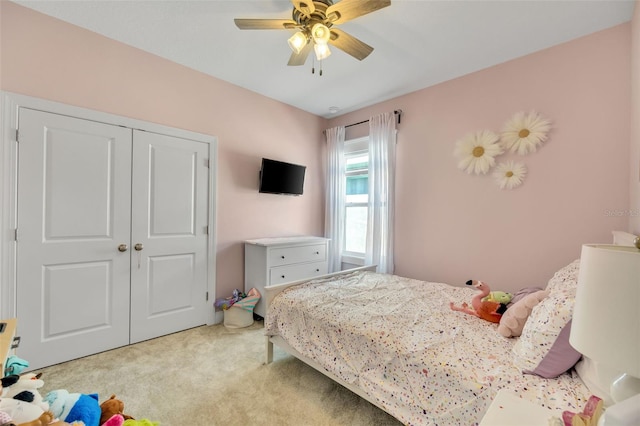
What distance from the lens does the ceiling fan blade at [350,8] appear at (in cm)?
156

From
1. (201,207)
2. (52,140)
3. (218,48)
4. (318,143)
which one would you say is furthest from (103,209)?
(318,143)

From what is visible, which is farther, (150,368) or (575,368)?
(150,368)

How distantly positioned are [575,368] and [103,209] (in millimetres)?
3220

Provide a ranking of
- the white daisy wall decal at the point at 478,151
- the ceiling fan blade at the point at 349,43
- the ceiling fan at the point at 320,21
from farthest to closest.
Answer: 1. the white daisy wall decal at the point at 478,151
2. the ceiling fan blade at the point at 349,43
3. the ceiling fan at the point at 320,21

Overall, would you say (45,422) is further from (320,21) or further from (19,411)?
(320,21)

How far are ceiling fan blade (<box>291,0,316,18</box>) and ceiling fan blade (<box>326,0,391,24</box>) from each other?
10cm

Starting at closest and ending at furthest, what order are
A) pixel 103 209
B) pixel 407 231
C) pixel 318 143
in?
1. pixel 103 209
2. pixel 407 231
3. pixel 318 143

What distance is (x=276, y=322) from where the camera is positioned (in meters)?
2.10

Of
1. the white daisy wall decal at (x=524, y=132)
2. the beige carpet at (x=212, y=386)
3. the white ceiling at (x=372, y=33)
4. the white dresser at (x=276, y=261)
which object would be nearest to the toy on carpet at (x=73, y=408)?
the beige carpet at (x=212, y=386)

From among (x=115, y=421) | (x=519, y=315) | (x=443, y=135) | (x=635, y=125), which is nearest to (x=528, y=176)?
(x=635, y=125)

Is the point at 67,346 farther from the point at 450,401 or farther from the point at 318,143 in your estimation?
the point at 318,143

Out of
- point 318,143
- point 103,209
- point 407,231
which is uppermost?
point 318,143

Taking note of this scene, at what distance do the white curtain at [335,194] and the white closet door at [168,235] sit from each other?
1694mm

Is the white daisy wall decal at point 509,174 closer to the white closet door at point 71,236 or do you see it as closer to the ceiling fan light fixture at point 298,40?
the ceiling fan light fixture at point 298,40
